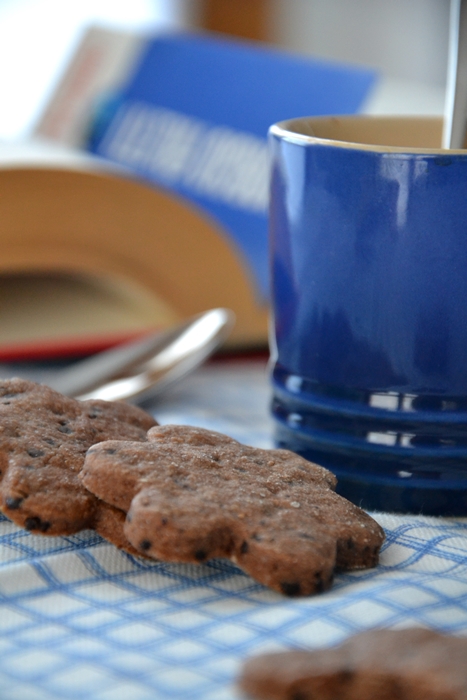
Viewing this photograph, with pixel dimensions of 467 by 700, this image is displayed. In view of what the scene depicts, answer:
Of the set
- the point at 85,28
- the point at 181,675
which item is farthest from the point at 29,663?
the point at 85,28

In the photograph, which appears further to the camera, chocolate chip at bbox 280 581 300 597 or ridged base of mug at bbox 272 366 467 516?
ridged base of mug at bbox 272 366 467 516

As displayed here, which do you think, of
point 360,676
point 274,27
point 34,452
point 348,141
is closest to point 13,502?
point 34,452

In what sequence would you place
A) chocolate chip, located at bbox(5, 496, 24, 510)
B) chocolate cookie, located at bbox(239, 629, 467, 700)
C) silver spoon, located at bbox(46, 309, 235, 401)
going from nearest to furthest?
chocolate cookie, located at bbox(239, 629, 467, 700)
chocolate chip, located at bbox(5, 496, 24, 510)
silver spoon, located at bbox(46, 309, 235, 401)

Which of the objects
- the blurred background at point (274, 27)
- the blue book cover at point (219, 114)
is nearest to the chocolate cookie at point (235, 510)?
the blue book cover at point (219, 114)

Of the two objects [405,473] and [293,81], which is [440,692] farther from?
[293,81]

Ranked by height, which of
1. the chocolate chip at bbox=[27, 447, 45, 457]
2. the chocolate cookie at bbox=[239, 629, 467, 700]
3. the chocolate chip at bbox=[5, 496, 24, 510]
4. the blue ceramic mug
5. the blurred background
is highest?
the blurred background

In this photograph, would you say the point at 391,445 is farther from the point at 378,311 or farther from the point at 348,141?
the point at 348,141

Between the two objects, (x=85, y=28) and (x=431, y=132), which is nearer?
(x=431, y=132)

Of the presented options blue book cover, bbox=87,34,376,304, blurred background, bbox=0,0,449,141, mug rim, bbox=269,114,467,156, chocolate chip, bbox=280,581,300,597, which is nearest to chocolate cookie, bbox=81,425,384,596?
chocolate chip, bbox=280,581,300,597

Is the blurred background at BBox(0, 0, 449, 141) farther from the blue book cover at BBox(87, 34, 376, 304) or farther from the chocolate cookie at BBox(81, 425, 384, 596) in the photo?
the chocolate cookie at BBox(81, 425, 384, 596)
